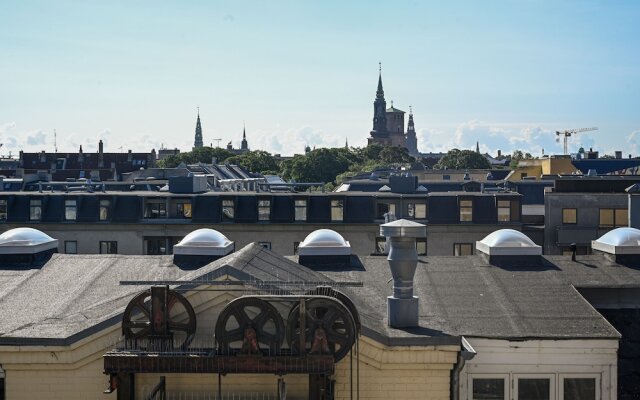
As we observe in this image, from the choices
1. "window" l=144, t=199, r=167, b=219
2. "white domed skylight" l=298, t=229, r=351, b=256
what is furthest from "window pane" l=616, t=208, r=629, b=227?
"white domed skylight" l=298, t=229, r=351, b=256

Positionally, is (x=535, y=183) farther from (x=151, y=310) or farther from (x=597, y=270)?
(x=151, y=310)

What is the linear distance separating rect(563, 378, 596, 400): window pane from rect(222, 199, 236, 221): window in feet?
134

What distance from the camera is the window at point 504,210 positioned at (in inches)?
2262

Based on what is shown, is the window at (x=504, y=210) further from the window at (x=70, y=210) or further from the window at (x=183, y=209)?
the window at (x=70, y=210)

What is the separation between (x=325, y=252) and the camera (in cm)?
2517

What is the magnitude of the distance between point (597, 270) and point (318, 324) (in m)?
11.5

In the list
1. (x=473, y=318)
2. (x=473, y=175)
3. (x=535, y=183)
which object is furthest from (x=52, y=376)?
(x=473, y=175)

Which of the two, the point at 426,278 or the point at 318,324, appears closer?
the point at 318,324

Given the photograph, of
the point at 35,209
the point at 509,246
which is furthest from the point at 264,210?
the point at 509,246

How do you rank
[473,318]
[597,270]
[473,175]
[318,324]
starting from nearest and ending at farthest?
[318,324] < [473,318] < [597,270] < [473,175]

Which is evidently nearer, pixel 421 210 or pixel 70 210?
pixel 70 210

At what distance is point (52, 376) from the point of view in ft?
53.1

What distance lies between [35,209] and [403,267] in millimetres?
45566

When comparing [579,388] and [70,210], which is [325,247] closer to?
[579,388]
